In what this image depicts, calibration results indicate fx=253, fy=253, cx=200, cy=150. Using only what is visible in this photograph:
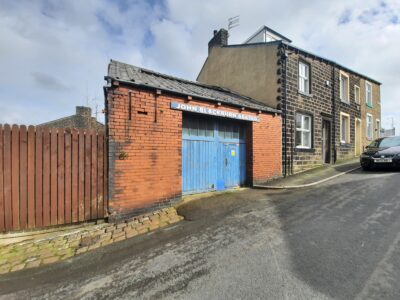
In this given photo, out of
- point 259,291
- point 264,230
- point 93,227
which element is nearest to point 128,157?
point 93,227

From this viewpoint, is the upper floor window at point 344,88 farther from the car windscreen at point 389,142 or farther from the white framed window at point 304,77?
the car windscreen at point 389,142

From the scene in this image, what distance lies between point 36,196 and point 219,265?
413cm

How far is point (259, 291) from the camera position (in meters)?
2.96

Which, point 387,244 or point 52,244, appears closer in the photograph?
point 387,244

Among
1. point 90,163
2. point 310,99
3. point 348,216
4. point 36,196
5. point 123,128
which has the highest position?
point 310,99

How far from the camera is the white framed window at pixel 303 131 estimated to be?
12070 mm

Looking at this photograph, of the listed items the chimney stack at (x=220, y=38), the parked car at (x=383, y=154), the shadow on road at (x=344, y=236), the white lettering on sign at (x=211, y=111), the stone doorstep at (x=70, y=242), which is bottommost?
the stone doorstep at (x=70, y=242)

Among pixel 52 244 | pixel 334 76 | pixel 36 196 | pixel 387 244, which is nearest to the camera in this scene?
pixel 387 244

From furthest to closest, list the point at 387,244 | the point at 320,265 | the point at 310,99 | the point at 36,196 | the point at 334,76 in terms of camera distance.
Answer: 1. the point at 334,76
2. the point at 310,99
3. the point at 36,196
4. the point at 387,244
5. the point at 320,265

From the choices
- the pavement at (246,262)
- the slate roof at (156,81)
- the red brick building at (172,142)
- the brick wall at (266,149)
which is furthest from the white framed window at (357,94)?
the pavement at (246,262)

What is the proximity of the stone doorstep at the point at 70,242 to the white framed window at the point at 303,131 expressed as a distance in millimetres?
8203

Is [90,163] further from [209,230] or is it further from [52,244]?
[209,230]

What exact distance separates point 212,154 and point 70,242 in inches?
194

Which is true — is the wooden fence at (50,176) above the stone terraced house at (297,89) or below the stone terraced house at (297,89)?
below
